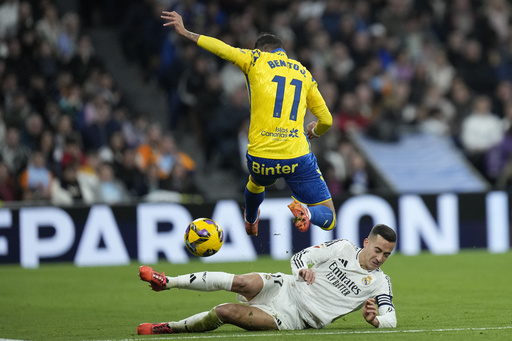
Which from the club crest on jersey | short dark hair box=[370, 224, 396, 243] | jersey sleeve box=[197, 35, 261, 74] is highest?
jersey sleeve box=[197, 35, 261, 74]

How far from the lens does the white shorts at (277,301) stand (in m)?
8.04

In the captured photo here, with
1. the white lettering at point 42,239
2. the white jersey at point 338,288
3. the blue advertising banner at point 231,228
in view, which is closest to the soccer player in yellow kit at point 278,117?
the white jersey at point 338,288

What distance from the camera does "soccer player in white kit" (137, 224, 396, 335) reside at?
7879mm

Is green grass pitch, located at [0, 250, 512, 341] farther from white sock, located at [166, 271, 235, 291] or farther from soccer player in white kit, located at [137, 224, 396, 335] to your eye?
white sock, located at [166, 271, 235, 291]

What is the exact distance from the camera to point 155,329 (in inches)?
321

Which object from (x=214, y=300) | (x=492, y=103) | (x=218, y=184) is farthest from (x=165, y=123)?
(x=214, y=300)

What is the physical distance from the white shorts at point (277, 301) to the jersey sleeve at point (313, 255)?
319mm

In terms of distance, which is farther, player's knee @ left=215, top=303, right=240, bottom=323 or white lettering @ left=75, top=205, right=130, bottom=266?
white lettering @ left=75, top=205, right=130, bottom=266

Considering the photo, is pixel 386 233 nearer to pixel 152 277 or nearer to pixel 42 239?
pixel 152 277

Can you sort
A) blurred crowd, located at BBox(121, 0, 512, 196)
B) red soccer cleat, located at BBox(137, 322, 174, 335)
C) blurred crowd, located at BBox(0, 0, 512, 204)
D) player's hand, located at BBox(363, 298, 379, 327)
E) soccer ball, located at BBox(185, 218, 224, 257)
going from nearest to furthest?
player's hand, located at BBox(363, 298, 379, 327) → red soccer cleat, located at BBox(137, 322, 174, 335) → soccer ball, located at BBox(185, 218, 224, 257) → blurred crowd, located at BBox(0, 0, 512, 204) → blurred crowd, located at BBox(121, 0, 512, 196)

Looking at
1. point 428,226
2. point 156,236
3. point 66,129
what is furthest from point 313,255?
point 66,129

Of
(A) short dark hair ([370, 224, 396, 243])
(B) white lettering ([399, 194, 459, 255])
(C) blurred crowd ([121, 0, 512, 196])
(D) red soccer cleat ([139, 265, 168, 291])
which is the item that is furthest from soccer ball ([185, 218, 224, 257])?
(C) blurred crowd ([121, 0, 512, 196])

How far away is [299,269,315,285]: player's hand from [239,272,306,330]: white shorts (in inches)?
25.2

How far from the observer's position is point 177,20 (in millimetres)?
8875
